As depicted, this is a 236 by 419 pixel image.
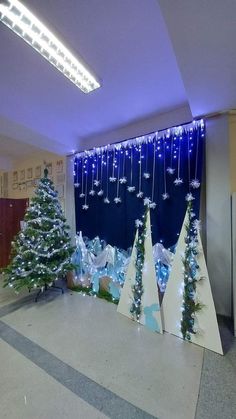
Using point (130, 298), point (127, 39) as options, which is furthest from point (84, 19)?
point (130, 298)

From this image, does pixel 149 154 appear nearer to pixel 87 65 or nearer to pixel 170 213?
pixel 170 213

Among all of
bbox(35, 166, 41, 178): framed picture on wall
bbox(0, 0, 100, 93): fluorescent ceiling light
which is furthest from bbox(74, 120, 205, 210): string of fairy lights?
bbox(35, 166, 41, 178): framed picture on wall

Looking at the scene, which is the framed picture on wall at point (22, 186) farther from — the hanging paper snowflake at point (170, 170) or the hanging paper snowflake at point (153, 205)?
the hanging paper snowflake at point (170, 170)

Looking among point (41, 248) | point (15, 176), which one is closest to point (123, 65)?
point (41, 248)

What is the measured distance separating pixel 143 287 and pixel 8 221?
147 inches

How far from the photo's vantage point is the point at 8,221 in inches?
183

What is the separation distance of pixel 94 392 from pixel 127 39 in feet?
9.07

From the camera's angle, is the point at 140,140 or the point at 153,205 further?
the point at 140,140

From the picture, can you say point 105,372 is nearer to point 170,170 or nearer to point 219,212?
point 219,212

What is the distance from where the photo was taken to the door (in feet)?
15.0

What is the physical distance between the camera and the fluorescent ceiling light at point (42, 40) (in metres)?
1.29

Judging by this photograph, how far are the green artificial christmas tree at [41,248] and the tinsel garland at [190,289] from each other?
A: 1.79 m

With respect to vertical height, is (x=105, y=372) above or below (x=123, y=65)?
below

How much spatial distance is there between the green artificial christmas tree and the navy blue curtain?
528 mm
